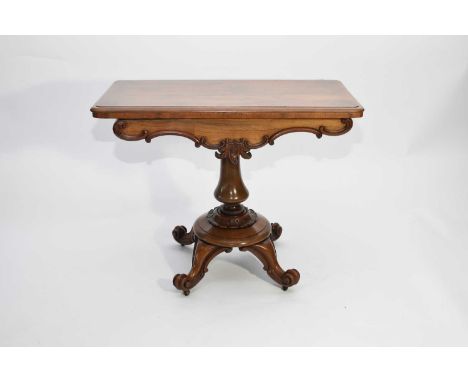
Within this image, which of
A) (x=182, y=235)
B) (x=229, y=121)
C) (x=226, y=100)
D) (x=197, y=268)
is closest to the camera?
(x=229, y=121)

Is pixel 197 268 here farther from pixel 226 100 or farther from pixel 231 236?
pixel 226 100

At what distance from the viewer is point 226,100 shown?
102 inches

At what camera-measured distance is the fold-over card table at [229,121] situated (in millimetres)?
2445

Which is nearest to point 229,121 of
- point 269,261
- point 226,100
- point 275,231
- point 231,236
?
point 226,100

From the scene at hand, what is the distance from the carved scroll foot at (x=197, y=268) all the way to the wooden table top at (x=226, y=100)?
67 centimetres

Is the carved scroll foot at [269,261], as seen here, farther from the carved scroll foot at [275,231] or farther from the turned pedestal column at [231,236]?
the carved scroll foot at [275,231]

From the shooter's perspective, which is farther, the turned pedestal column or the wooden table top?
the turned pedestal column

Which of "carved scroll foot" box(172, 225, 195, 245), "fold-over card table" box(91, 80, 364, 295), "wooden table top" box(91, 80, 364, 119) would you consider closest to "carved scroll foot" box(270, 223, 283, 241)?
"fold-over card table" box(91, 80, 364, 295)

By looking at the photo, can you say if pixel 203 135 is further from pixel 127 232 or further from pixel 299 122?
pixel 127 232

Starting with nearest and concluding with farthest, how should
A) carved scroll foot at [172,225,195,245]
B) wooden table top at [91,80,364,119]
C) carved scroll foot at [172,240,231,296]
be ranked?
wooden table top at [91,80,364,119] → carved scroll foot at [172,240,231,296] → carved scroll foot at [172,225,195,245]

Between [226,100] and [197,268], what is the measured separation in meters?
0.76

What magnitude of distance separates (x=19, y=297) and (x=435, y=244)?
6.66 ft

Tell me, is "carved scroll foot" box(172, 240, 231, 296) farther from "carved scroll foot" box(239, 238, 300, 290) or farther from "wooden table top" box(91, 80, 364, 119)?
"wooden table top" box(91, 80, 364, 119)

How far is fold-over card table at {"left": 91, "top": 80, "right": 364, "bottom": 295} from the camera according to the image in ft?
8.02
